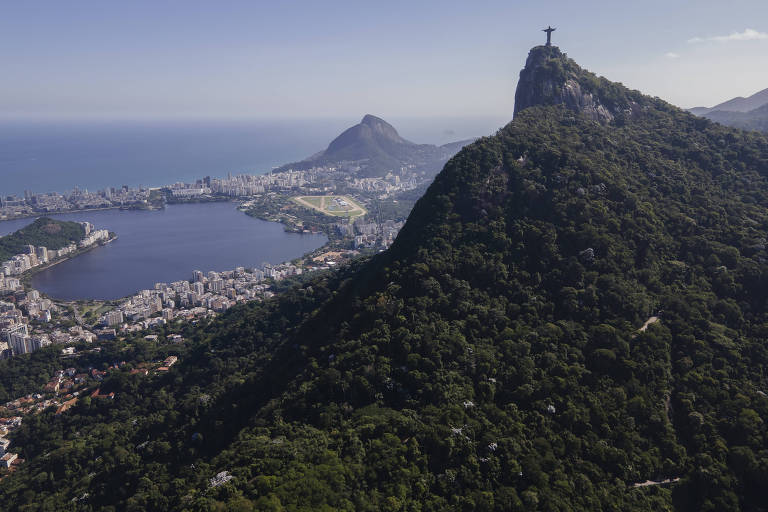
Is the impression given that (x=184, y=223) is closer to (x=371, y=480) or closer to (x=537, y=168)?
(x=537, y=168)

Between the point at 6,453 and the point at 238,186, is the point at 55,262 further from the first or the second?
the point at 238,186

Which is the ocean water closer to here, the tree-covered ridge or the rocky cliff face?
the tree-covered ridge

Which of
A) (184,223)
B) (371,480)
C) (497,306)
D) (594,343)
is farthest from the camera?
(184,223)

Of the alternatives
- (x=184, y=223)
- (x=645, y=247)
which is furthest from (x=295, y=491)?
(x=184, y=223)

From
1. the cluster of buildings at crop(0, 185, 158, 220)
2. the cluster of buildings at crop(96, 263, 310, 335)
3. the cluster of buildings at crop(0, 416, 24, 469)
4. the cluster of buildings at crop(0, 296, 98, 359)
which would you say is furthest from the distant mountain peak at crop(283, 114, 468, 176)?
the cluster of buildings at crop(0, 416, 24, 469)

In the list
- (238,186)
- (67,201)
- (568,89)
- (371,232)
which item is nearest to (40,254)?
(67,201)

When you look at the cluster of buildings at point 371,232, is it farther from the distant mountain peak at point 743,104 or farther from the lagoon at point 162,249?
the distant mountain peak at point 743,104
